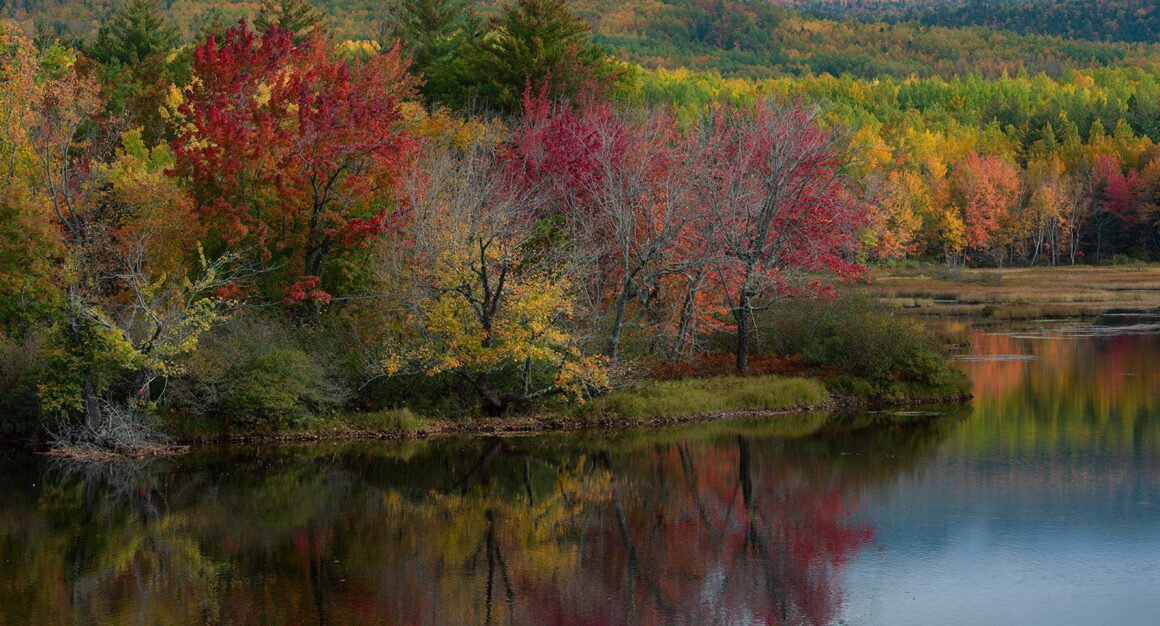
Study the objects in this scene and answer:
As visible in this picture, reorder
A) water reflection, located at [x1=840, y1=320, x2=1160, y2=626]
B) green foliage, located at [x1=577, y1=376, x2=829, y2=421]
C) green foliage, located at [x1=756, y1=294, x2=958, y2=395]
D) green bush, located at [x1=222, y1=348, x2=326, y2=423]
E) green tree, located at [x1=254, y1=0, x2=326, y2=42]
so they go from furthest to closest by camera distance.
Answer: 1. green tree, located at [x1=254, y1=0, x2=326, y2=42]
2. green foliage, located at [x1=756, y1=294, x2=958, y2=395]
3. green foliage, located at [x1=577, y1=376, x2=829, y2=421]
4. green bush, located at [x1=222, y1=348, x2=326, y2=423]
5. water reflection, located at [x1=840, y1=320, x2=1160, y2=626]

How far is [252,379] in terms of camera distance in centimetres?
2969

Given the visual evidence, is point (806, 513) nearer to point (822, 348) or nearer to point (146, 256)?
point (822, 348)

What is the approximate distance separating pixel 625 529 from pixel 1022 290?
5988 centimetres

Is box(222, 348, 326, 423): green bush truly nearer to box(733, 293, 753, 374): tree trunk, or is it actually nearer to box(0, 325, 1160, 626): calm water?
box(0, 325, 1160, 626): calm water

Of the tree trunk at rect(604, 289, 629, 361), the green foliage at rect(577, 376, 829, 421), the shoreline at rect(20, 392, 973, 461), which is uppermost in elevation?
the tree trunk at rect(604, 289, 629, 361)

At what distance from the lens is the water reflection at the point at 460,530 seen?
17734mm

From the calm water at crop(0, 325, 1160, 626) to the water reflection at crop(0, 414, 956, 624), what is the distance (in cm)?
7

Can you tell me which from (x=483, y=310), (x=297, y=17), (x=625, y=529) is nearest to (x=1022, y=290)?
(x=297, y=17)

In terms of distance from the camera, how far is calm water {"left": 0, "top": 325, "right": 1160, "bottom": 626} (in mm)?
17688

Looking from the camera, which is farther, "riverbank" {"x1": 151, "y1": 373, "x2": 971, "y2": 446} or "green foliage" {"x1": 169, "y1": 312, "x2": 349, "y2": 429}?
"riverbank" {"x1": 151, "y1": 373, "x2": 971, "y2": 446}

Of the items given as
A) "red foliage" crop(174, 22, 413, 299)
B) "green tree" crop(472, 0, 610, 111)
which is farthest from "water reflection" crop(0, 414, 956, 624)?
"green tree" crop(472, 0, 610, 111)

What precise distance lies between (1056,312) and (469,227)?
4191 centimetres

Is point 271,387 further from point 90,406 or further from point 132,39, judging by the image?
point 132,39

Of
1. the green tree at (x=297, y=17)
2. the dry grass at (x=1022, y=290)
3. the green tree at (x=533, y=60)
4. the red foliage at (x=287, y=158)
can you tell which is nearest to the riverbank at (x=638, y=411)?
the red foliage at (x=287, y=158)
